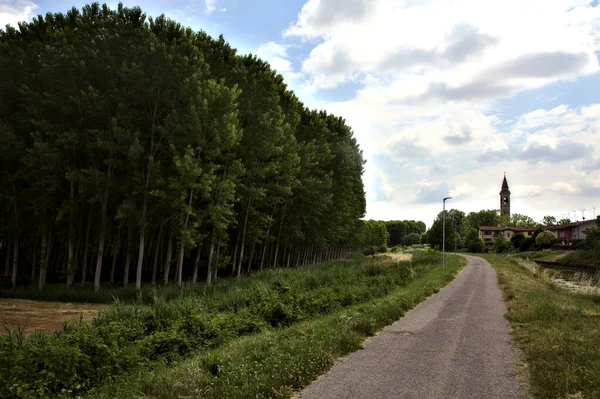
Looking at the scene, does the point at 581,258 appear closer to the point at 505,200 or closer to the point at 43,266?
the point at 43,266

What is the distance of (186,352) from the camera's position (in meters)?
11.0

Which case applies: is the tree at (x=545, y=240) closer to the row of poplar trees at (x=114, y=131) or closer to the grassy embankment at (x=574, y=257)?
the grassy embankment at (x=574, y=257)

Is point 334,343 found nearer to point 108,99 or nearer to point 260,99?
point 108,99

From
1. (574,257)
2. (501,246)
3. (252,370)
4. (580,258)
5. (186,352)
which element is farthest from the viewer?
(501,246)

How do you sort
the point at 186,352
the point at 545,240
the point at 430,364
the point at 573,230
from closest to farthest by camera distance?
1. the point at 430,364
2. the point at 186,352
3. the point at 545,240
4. the point at 573,230

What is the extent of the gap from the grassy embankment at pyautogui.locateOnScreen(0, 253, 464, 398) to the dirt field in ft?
17.1

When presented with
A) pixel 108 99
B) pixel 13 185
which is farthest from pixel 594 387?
pixel 13 185

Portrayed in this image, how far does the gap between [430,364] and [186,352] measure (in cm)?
645

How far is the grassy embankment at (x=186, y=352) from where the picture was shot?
755 cm

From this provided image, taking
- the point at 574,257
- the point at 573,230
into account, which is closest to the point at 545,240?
the point at 574,257

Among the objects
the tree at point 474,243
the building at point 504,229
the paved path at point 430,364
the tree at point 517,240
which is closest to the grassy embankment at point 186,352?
the paved path at point 430,364

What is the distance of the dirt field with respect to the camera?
16.1m

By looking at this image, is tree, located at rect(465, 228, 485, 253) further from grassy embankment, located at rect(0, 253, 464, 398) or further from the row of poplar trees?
grassy embankment, located at rect(0, 253, 464, 398)

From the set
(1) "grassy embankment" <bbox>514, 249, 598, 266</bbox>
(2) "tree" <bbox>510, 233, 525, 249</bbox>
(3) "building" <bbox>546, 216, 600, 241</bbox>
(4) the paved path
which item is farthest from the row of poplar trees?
(3) "building" <bbox>546, 216, 600, 241</bbox>
